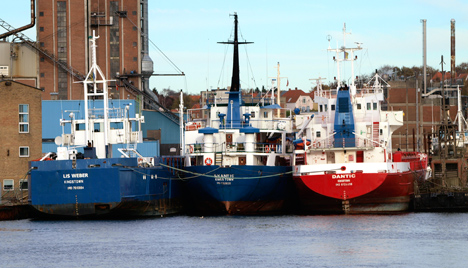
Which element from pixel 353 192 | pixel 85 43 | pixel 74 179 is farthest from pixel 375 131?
pixel 85 43

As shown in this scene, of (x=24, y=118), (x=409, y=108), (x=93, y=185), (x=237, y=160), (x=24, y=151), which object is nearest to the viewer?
(x=93, y=185)

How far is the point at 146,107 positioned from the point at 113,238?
186 ft

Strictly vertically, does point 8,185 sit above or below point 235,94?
below

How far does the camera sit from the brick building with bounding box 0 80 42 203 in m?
64.4

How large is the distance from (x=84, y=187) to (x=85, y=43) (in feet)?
155

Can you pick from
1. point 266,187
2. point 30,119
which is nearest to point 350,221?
point 266,187

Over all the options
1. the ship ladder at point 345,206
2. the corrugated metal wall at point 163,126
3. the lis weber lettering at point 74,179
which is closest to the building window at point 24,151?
the lis weber lettering at point 74,179

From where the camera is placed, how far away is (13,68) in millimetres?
99188

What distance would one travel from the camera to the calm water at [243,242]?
134 ft

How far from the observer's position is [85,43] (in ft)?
→ 328

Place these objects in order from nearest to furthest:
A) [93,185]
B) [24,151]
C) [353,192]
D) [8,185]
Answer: [93,185], [353,192], [8,185], [24,151]

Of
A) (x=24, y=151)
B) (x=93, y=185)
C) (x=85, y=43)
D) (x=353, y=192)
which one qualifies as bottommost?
(x=353, y=192)

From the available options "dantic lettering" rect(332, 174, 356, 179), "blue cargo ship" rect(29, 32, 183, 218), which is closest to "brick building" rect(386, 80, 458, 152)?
"dantic lettering" rect(332, 174, 356, 179)

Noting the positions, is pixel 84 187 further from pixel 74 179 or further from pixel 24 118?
pixel 24 118
